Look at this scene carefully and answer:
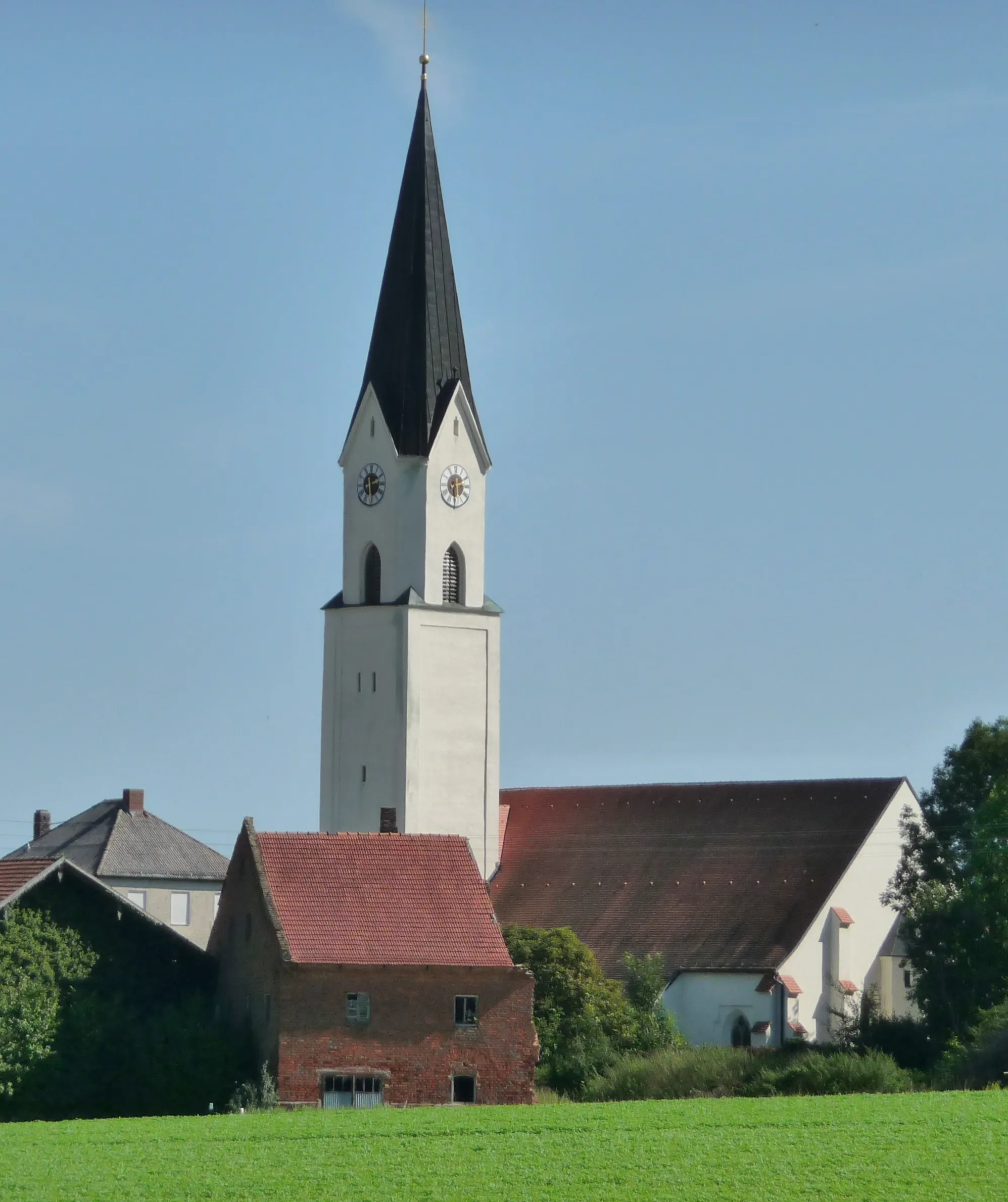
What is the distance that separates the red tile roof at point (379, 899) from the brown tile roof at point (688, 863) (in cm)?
1299

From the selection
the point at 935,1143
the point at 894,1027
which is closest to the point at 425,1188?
the point at 935,1143

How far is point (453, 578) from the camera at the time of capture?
3056 inches

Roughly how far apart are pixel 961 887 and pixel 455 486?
20708mm

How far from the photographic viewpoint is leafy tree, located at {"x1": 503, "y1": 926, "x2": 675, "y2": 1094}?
62781mm

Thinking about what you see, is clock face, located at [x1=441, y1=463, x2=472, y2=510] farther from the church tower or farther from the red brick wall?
the red brick wall

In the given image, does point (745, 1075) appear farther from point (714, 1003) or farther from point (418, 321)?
point (418, 321)

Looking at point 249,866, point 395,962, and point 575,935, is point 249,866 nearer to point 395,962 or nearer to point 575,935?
point 395,962

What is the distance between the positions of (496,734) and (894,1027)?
17523 millimetres

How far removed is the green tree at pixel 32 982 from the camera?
55188 millimetres

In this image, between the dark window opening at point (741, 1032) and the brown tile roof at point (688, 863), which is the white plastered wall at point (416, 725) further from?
the dark window opening at point (741, 1032)

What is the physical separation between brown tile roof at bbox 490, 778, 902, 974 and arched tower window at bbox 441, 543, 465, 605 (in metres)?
7.71

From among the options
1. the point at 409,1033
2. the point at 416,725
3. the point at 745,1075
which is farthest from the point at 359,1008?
the point at 416,725

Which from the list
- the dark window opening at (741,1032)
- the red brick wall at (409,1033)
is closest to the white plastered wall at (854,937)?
the dark window opening at (741,1032)

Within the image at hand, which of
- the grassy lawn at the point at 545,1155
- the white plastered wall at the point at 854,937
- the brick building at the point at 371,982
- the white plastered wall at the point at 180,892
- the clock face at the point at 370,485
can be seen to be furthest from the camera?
the white plastered wall at the point at 180,892
